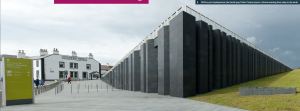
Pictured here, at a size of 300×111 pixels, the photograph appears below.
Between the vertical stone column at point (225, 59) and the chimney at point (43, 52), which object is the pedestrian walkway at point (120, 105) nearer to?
the vertical stone column at point (225, 59)

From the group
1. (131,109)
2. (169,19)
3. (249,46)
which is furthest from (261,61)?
(131,109)

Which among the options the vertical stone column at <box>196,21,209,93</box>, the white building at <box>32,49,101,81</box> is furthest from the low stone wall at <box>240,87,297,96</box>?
the white building at <box>32,49,101,81</box>

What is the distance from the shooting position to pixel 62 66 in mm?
104562

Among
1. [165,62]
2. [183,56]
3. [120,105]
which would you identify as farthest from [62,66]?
[120,105]

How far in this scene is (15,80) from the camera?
66.1 feet

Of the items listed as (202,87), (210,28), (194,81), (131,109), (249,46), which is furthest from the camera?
(249,46)

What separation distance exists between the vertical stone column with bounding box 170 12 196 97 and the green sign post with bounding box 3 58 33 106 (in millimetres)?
10889

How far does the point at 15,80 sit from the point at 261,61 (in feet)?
161

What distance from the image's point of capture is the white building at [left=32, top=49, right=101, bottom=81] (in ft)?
326

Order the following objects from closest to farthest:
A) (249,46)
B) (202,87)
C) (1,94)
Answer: (1,94), (202,87), (249,46)

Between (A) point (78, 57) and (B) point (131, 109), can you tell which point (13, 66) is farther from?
(A) point (78, 57)

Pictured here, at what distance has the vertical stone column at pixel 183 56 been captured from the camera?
81.1 ft

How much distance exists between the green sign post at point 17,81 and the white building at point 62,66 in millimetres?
79461

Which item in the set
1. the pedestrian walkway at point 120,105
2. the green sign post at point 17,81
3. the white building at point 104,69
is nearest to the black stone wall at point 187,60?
the pedestrian walkway at point 120,105
